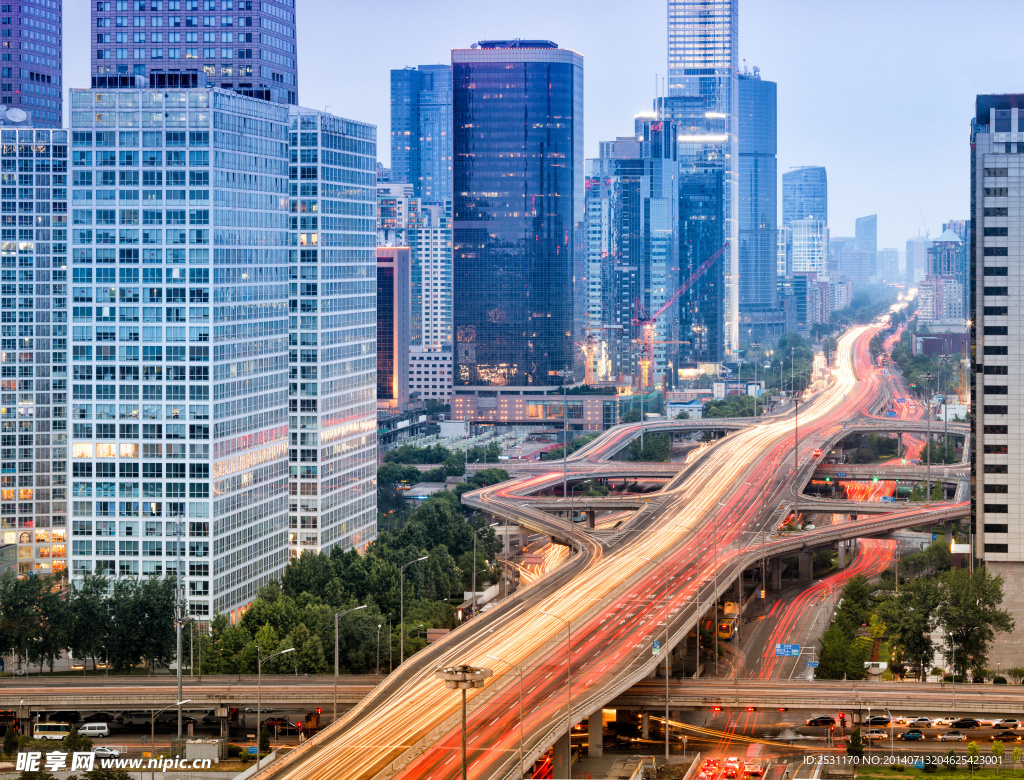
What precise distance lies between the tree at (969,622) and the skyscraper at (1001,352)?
32.9ft

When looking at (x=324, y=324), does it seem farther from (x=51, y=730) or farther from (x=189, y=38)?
(x=51, y=730)

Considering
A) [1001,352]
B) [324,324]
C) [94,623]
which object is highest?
[324,324]

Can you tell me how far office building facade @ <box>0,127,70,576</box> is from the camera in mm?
184750

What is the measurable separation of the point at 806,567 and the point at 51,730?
337 ft

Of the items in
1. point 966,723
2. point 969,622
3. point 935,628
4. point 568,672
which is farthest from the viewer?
point 935,628

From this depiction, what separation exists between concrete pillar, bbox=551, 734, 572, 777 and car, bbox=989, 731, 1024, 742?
110 ft

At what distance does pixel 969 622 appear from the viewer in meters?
133

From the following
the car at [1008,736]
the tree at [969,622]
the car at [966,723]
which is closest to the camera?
the car at [1008,736]

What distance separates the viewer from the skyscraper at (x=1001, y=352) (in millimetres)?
146000

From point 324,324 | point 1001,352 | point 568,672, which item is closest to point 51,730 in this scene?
point 568,672

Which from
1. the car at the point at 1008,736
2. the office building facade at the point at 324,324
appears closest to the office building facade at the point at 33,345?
the office building facade at the point at 324,324

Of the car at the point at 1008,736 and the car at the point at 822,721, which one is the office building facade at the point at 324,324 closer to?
the car at the point at 822,721

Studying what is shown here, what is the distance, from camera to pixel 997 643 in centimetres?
14400

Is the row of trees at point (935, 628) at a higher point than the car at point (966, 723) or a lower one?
higher
